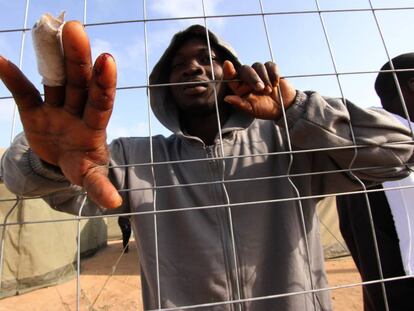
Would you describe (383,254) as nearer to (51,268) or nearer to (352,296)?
(352,296)

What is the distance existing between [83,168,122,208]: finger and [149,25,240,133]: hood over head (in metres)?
0.55

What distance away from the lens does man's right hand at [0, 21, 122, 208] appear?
1.84 feet

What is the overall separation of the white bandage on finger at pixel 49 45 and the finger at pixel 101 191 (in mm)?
206

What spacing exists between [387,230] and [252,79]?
41.6 inches

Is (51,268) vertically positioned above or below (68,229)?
below

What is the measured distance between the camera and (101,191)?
0.58 meters

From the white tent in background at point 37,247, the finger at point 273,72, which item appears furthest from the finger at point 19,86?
the white tent in background at point 37,247

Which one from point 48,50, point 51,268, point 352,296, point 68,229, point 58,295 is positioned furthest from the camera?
point 68,229

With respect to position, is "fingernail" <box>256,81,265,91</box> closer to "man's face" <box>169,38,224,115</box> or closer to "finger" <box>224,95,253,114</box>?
"finger" <box>224,95,253,114</box>

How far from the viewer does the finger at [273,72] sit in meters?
0.74

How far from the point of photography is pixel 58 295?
14.1ft

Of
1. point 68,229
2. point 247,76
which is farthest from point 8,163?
point 68,229

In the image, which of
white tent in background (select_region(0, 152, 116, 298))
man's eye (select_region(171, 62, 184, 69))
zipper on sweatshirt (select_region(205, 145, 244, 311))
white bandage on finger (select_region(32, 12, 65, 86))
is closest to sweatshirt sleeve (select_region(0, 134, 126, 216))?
white bandage on finger (select_region(32, 12, 65, 86))

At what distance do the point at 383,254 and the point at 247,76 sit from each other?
110 cm
